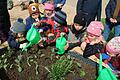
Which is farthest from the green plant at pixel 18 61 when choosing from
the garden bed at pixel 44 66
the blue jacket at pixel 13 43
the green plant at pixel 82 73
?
the green plant at pixel 82 73

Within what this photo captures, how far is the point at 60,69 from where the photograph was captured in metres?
4.49

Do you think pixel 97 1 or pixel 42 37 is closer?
pixel 42 37

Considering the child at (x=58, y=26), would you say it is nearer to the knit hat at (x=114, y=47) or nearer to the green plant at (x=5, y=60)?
the green plant at (x=5, y=60)

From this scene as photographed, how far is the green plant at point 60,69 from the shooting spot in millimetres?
4445

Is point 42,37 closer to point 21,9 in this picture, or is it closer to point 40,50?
point 40,50

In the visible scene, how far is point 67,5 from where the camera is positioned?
8.21 meters

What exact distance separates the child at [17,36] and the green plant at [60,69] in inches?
26.6

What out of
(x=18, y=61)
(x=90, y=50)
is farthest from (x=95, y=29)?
(x=18, y=61)

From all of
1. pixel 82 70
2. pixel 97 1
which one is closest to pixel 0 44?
pixel 82 70

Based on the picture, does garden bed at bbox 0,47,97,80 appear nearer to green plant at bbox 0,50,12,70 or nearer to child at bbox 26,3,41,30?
green plant at bbox 0,50,12,70

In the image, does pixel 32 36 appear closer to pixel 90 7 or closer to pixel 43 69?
pixel 43 69

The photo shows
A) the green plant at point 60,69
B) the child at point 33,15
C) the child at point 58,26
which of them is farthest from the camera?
the child at point 33,15

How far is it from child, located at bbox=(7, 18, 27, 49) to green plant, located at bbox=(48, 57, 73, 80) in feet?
2.22

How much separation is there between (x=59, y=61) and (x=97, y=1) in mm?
1798
